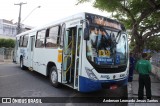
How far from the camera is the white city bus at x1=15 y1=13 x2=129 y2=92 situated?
22.4 feet

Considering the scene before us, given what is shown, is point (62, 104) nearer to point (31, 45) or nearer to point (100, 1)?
point (31, 45)

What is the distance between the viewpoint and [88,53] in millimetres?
6855

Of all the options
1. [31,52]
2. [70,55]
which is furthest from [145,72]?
[31,52]

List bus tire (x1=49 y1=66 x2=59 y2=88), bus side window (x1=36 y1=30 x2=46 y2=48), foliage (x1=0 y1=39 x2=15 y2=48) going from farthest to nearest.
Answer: foliage (x1=0 y1=39 x2=15 y2=48)
bus side window (x1=36 y1=30 x2=46 y2=48)
bus tire (x1=49 y1=66 x2=59 y2=88)

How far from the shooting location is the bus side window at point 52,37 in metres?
9.03

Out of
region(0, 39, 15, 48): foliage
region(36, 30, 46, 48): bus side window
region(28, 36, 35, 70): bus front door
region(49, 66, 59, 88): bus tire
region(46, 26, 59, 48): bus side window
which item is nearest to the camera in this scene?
region(49, 66, 59, 88): bus tire

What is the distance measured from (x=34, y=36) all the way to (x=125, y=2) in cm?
760

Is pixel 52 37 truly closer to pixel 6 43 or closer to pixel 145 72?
pixel 145 72

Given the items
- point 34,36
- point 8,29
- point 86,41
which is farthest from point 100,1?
point 8,29

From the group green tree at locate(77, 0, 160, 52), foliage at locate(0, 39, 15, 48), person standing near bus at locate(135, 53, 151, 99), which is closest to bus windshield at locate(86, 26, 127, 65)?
person standing near bus at locate(135, 53, 151, 99)

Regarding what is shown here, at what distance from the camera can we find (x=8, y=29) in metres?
51.2

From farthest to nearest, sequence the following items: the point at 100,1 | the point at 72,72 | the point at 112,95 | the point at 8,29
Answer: the point at 8,29, the point at 100,1, the point at 112,95, the point at 72,72

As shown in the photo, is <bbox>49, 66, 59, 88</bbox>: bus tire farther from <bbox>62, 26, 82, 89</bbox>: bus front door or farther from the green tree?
the green tree

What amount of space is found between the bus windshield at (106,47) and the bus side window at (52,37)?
95.1 inches
